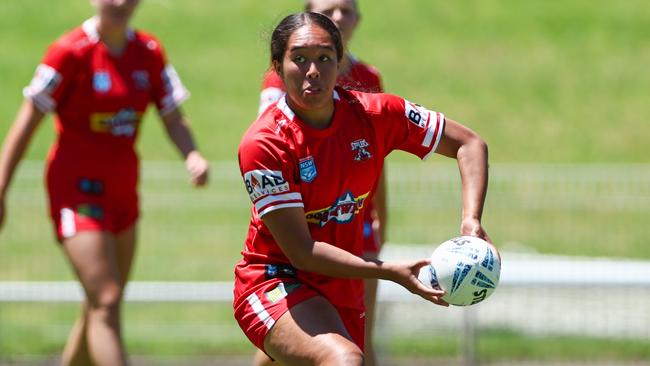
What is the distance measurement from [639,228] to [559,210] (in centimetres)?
71

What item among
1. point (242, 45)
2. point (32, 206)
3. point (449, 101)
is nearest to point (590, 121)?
point (449, 101)

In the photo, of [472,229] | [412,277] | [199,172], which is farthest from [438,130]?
[199,172]

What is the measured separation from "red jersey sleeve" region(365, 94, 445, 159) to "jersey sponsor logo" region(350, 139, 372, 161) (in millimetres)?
113

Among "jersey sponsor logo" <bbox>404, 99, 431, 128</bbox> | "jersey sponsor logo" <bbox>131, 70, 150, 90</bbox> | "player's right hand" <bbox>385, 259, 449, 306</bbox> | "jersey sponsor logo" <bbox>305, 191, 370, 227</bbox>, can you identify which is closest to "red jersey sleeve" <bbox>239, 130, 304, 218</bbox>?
"jersey sponsor logo" <bbox>305, 191, 370, 227</bbox>

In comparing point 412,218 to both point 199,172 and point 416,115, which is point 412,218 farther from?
point 416,115

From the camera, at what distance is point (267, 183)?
4762mm

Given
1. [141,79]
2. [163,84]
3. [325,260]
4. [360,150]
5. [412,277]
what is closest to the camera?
[412,277]

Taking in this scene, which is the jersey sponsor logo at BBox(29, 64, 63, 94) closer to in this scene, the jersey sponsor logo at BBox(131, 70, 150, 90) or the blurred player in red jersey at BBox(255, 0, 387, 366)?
the jersey sponsor logo at BBox(131, 70, 150, 90)

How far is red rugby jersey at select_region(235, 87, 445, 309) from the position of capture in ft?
15.7

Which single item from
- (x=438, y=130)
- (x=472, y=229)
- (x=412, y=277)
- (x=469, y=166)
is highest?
(x=438, y=130)

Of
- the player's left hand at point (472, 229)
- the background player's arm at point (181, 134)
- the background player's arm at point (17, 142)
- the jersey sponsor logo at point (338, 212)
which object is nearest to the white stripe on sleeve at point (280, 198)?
the jersey sponsor logo at point (338, 212)

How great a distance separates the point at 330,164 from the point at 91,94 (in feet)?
7.91

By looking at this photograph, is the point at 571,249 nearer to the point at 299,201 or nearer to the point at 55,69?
the point at 55,69

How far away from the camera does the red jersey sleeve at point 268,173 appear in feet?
15.6
